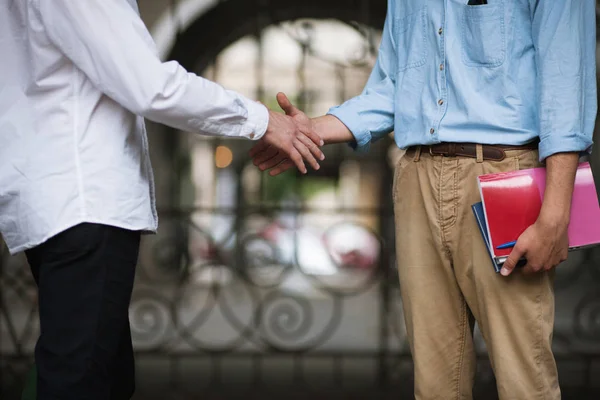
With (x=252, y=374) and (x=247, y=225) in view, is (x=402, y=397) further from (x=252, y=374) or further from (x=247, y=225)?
(x=247, y=225)

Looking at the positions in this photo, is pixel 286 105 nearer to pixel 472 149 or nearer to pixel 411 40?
pixel 411 40

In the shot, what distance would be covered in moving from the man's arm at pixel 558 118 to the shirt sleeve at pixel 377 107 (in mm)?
440

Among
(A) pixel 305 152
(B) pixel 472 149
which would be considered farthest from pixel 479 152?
(A) pixel 305 152

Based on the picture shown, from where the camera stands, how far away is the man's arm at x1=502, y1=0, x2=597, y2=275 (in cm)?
177

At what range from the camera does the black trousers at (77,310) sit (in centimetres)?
174

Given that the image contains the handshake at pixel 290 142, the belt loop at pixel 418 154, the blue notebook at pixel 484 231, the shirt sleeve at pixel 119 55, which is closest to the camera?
the shirt sleeve at pixel 119 55

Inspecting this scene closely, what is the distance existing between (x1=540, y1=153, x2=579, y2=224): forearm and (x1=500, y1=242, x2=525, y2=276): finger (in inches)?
3.5

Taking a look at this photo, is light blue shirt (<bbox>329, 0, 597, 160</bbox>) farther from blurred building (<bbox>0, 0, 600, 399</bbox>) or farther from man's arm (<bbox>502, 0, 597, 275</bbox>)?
blurred building (<bbox>0, 0, 600, 399</bbox>)

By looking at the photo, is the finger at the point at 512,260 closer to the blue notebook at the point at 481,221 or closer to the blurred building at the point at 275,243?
the blue notebook at the point at 481,221

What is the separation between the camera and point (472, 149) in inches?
75.1

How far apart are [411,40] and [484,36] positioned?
0.68ft

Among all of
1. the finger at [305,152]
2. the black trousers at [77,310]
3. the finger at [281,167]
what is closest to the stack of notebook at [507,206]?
the finger at [305,152]

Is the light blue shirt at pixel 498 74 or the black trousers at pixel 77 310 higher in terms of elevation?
the light blue shirt at pixel 498 74

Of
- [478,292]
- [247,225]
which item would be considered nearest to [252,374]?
[247,225]
